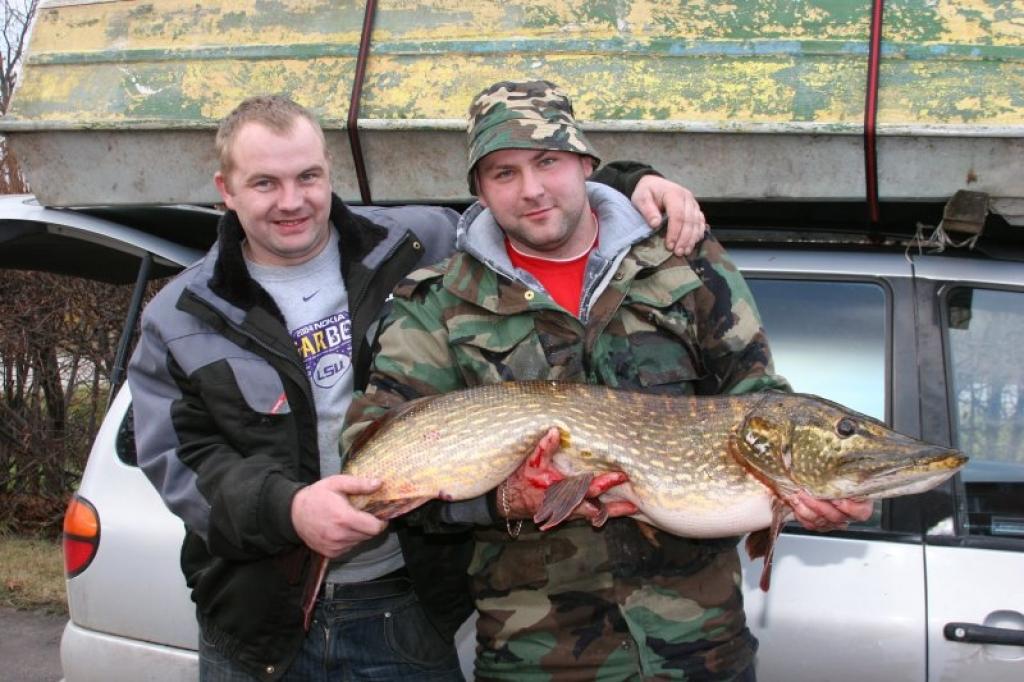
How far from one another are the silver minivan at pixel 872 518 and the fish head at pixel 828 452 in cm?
71

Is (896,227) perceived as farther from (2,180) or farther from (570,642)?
(2,180)

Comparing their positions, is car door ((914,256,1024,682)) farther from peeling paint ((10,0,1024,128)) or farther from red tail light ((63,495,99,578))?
red tail light ((63,495,99,578))

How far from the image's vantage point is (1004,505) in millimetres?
3238

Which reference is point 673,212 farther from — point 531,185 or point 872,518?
point 872,518

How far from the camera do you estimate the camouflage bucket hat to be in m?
2.76

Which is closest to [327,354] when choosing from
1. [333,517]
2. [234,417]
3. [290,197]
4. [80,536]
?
[234,417]

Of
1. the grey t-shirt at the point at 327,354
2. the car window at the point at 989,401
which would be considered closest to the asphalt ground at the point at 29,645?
the grey t-shirt at the point at 327,354

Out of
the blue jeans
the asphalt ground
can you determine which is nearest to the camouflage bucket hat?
the blue jeans

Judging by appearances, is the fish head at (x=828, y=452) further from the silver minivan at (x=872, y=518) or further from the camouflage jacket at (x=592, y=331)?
the silver minivan at (x=872, y=518)

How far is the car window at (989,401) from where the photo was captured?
3238 millimetres

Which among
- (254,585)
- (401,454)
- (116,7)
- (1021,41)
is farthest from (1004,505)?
(116,7)

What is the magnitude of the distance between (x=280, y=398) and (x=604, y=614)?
969 mm

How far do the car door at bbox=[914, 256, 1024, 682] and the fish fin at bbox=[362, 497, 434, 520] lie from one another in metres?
1.51

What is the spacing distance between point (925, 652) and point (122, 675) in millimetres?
2494
